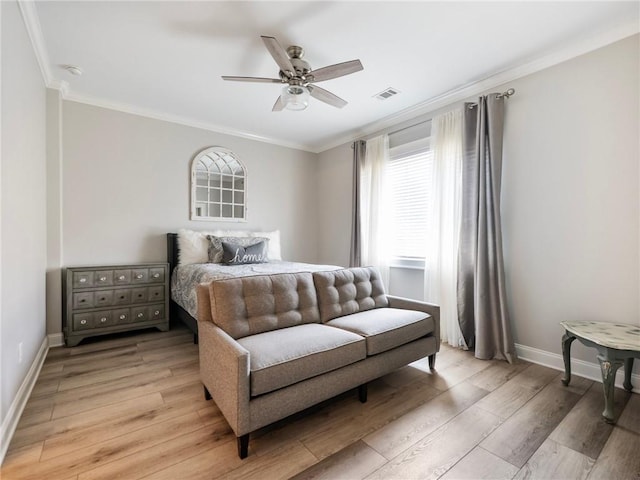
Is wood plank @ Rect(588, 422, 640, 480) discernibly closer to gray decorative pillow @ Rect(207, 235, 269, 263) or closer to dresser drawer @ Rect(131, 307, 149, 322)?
gray decorative pillow @ Rect(207, 235, 269, 263)

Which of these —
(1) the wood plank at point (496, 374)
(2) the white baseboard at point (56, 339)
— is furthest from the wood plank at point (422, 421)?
(2) the white baseboard at point (56, 339)

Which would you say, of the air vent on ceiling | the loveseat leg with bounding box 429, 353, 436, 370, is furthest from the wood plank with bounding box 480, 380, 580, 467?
the air vent on ceiling

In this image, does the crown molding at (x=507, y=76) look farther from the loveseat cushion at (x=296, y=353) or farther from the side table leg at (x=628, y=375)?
the loveseat cushion at (x=296, y=353)

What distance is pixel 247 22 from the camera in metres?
2.15

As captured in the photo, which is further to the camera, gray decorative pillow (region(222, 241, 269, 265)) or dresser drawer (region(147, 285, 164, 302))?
gray decorative pillow (region(222, 241, 269, 265))

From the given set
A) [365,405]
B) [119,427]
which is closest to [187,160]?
[119,427]

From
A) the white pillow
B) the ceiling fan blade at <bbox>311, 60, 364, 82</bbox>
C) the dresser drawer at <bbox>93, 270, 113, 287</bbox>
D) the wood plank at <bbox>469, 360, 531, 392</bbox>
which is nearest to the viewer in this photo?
the ceiling fan blade at <bbox>311, 60, 364, 82</bbox>

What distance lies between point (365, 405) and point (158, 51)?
3300mm

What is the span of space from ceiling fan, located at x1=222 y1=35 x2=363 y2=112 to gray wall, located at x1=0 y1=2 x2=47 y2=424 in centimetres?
133

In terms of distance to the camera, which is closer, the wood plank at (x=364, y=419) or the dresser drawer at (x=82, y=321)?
the wood plank at (x=364, y=419)

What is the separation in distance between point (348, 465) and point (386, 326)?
3.07 ft

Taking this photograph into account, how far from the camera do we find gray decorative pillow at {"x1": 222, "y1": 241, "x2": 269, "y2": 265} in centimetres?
355

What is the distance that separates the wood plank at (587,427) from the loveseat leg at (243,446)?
68.0 inches

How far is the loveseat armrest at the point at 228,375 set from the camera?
4.69 feet
